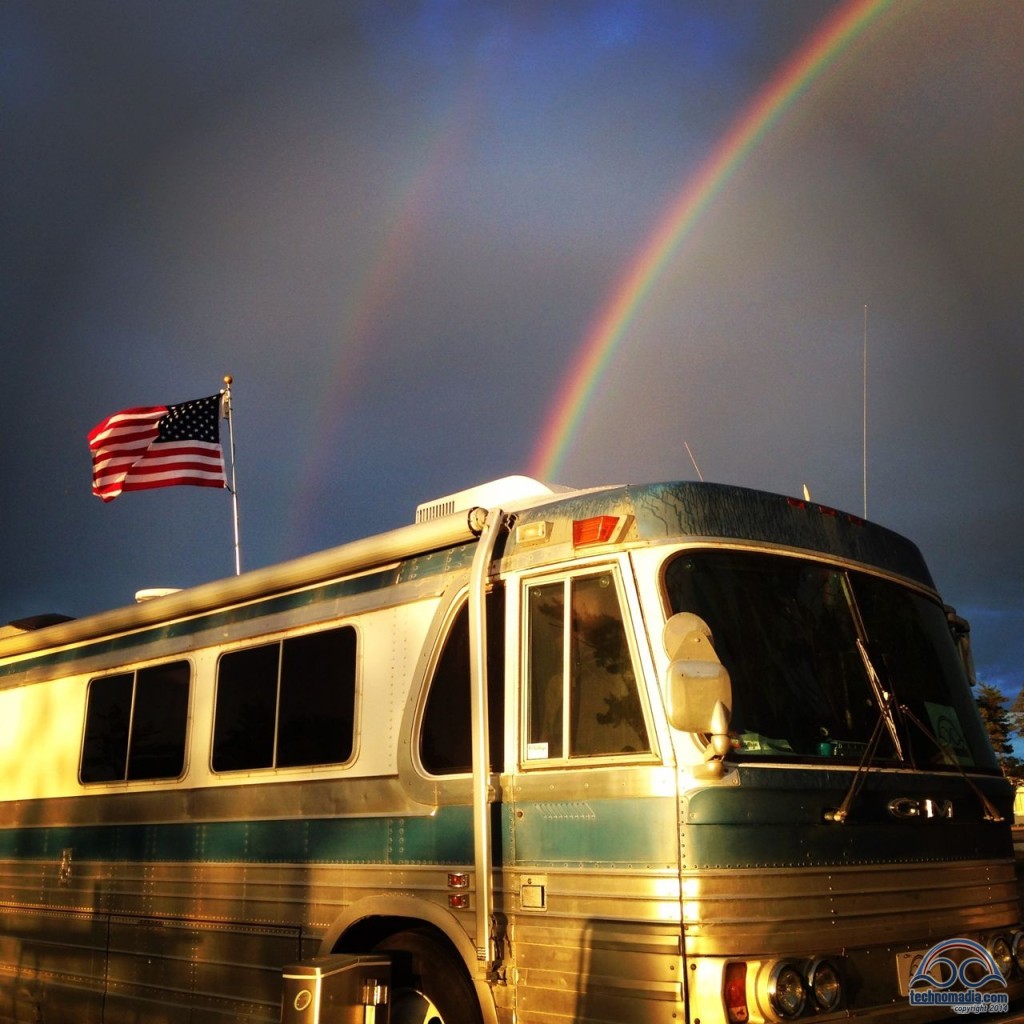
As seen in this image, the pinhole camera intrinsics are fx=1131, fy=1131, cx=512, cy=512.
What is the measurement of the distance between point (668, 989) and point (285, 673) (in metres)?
3.05

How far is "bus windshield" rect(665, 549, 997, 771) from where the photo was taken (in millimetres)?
4801

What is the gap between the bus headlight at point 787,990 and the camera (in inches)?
169

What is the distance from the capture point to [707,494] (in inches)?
203

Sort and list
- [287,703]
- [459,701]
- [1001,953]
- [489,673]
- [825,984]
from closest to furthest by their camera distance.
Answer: [825,984]
[1001,953]
[489,673]
[459,701]
[287,703]

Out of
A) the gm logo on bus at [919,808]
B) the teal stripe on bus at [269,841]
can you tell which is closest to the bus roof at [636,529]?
the gm logo on bus at [919,808]

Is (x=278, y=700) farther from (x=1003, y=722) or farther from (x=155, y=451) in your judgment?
(x=1003, y=722)

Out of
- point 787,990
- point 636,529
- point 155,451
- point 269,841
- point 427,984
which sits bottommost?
point 427,984

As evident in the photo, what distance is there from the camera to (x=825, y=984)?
450 centimetres

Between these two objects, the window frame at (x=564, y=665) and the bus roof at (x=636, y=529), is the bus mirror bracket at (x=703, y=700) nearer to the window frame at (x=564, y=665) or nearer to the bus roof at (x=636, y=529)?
the window frame at (x=564, y=665)

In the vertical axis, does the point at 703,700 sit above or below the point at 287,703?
below

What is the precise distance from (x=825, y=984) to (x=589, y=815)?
3.71 feet

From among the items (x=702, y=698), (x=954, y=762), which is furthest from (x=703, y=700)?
(x=954, y=762)

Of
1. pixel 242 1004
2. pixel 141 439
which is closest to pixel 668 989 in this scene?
pixel 242 1004

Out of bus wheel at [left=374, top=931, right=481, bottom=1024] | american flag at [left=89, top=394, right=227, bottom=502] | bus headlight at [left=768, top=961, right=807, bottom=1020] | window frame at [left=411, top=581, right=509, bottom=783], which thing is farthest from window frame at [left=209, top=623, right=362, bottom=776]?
american flag at [left=89, top=394, right=227, bottom=502]
